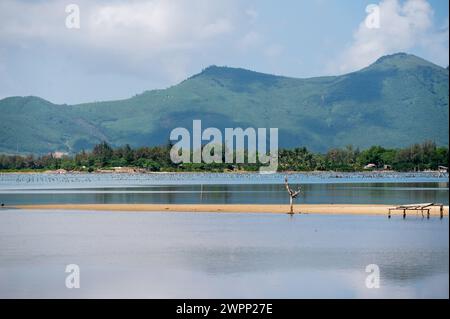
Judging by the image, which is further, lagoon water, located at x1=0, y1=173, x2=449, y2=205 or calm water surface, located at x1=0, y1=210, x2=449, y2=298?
lagoon water, located at x1=0, y1=173, x2=449, y2=205

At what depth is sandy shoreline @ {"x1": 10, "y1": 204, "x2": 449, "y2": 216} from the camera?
57.3 meters

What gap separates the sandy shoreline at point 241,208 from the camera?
57312 mm

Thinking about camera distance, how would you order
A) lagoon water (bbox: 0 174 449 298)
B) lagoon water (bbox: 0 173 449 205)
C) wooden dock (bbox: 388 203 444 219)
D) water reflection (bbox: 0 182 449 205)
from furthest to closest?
lagoon water (bbox: 0 173 449 205) < water reflection (bbox: 0 182 449 205) < wooden dock (bbox: 388 203 444 219) < lagoon water (bbox: 0 174 449 298)

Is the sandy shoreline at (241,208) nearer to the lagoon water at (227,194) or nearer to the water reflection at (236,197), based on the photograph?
the lagoon water at (227,194)

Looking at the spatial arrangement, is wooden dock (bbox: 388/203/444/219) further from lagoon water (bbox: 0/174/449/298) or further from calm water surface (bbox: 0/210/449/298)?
calm water surface (bbox: 0/210/449/298)

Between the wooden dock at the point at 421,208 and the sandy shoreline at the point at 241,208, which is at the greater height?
the wooden dock at the point at 421,208

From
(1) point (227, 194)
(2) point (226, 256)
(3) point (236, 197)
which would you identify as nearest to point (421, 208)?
(2) point (226, 256)

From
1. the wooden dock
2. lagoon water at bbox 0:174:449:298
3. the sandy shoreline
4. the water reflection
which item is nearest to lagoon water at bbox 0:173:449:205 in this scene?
the water reflection

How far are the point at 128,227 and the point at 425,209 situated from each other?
19.1 metres

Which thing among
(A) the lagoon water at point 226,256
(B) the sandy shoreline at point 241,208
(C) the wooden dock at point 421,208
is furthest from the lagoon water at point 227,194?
(A) the lagoon water at point 226,256

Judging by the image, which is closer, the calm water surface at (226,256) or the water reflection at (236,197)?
the calm water surface at (226,256)

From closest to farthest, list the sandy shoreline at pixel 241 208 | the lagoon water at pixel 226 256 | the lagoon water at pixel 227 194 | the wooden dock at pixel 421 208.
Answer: the lagoon water at pixel 226 256
the wooden dock at pixel 421 208
the sandy shoreline at pixel 241 208
the lagoon water at pixel 227 194

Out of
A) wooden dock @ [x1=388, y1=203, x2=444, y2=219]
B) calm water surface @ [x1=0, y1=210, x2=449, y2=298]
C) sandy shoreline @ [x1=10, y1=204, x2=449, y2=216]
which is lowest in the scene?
calm water surface @ [x1=0, y1=210, x2=449, y2=298]
